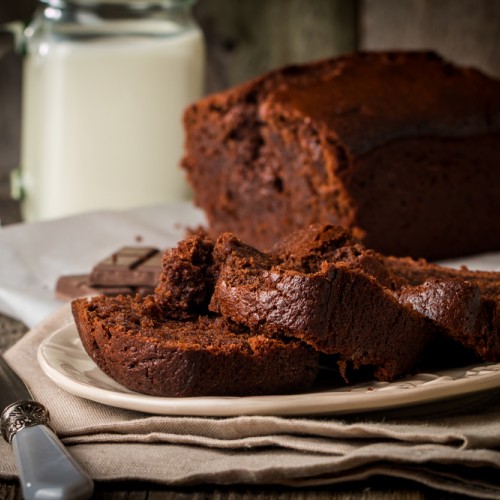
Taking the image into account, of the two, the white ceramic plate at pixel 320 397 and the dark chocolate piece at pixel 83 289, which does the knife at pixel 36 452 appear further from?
the dark chocolate piece at pixel 83 289

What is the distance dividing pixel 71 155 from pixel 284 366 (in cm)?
257

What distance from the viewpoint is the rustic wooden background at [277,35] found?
4605 mm

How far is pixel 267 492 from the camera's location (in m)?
1.64

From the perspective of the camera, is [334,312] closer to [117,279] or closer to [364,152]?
[117,279]

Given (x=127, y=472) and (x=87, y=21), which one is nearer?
(x=127, y=472)

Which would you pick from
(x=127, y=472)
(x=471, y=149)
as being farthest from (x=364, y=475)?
(x=471, y=149)

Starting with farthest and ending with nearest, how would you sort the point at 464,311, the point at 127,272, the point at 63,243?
the point at 63,243 → the point at 127,272 → the point at 464,311

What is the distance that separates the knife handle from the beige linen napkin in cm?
7

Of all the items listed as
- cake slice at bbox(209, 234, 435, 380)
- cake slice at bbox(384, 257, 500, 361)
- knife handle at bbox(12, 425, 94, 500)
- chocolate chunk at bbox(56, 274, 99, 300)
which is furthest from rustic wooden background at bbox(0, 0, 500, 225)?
knife handle at bbox(12, 425, 94, 500)

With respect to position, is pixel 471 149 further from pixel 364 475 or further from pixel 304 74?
pixel 364 475

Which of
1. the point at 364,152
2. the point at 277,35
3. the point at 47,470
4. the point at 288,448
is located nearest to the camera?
the point at 47,470

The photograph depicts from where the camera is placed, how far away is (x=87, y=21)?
13.4 ft

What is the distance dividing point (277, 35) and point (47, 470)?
3818mm

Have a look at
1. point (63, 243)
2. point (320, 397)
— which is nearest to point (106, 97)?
point (63, 243)
